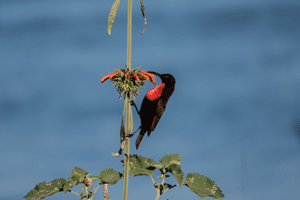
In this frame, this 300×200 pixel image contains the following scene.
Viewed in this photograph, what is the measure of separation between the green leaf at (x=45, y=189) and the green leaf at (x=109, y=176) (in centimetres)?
102

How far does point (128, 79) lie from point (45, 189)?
3.64 metres

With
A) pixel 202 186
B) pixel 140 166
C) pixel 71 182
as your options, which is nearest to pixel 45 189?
pixel 71 182

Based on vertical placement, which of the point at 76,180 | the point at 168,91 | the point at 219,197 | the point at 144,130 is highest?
the point at 168,91

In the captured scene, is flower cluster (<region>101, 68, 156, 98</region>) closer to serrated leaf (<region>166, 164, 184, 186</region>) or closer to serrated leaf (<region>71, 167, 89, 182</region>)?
serrated leaf (<region>166, 164, 184, 186</region>)

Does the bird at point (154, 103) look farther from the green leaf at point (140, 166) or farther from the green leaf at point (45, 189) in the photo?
the green leaf at point (45, 189)

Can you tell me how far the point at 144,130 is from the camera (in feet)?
27.3

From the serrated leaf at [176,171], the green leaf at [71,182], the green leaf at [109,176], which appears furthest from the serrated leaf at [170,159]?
the green leaf at [71,182]

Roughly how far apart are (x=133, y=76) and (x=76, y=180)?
3138 millimetres

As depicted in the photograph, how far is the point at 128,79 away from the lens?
25.3ft

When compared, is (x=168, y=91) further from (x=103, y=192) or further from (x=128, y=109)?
(x=103, y=192)

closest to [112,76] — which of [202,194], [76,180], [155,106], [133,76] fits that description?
[133,76]

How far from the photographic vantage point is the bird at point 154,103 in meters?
8.11

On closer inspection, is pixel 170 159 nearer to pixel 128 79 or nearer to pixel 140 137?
pixel 140 137

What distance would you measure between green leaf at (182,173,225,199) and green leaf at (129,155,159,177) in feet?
3.19
